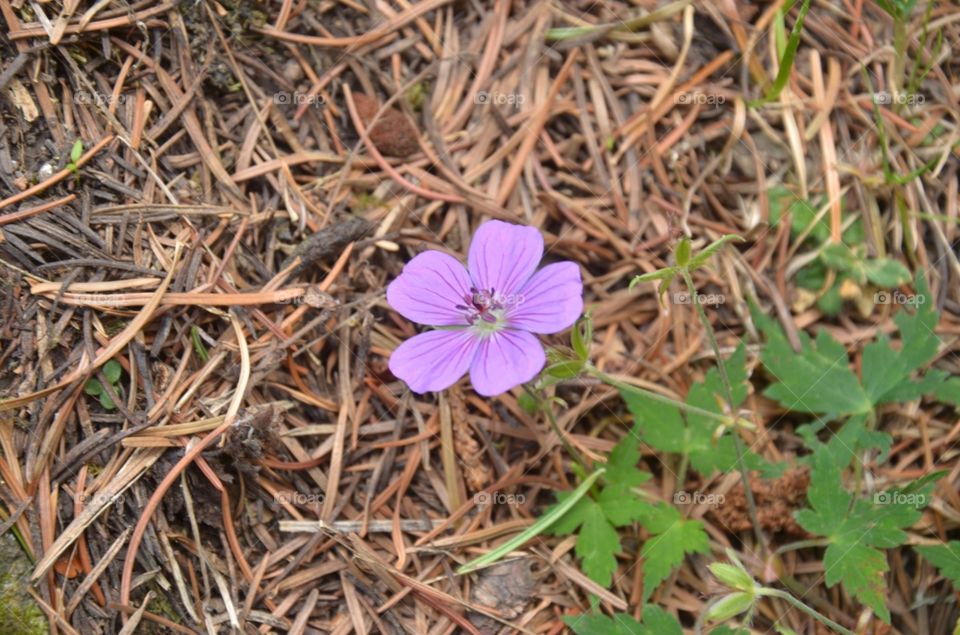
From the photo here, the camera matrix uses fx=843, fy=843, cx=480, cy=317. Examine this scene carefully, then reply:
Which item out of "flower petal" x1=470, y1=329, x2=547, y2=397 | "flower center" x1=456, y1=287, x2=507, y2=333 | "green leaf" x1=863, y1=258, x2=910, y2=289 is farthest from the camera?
"green leaf" x1=863, y1=258, x2=910, y2=289

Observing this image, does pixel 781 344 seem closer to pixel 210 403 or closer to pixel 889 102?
pixel 889 102

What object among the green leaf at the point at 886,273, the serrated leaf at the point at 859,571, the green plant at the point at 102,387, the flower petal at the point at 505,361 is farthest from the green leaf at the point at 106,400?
the green leaf at the point at 886,273

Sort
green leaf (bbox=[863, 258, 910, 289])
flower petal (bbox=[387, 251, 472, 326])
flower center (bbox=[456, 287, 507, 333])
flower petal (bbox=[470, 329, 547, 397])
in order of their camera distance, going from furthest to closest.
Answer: green leaf (bbox=[863, 258, 910, 289])
flower center (bbox=[456, 287, 507, 333])
flower petal (bbox=[387, 251, 472, 326])
flower petal (bbox=[470, 329, 547, 397])

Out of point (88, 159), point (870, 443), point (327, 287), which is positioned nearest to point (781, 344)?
point (870, 443)

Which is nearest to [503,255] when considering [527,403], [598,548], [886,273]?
[527,403]

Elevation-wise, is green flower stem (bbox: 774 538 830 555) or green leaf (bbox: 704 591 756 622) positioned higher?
green leaf (bbox: 704 591 756 622)

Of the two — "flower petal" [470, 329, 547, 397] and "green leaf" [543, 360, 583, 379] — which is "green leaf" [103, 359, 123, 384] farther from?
"green leaf" [543, 360, 583, 379]

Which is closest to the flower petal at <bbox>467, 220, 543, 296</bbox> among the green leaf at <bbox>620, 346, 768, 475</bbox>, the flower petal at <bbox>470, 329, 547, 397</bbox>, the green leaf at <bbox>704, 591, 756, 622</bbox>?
the flower petal at <bbox>470, 329, 547, 397</bbox>

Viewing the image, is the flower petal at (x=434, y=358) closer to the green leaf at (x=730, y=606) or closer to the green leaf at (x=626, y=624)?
the green leaf at (x=626, y=624)
